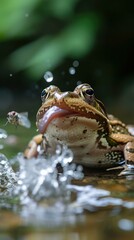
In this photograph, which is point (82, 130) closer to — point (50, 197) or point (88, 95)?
point (88, 95)

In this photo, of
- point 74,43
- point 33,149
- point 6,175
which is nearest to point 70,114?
point 6,175

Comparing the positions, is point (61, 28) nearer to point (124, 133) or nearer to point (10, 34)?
point (10, 34)

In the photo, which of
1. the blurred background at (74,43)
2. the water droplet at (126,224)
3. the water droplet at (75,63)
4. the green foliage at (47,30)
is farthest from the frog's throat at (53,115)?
the water droplet at (75,63)

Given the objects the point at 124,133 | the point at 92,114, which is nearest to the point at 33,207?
the point at 92,114

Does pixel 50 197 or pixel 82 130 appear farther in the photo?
pixel 82 130

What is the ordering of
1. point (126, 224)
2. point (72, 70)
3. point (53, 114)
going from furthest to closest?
point (72, 70) < point (53, 114) < point (126, 224)

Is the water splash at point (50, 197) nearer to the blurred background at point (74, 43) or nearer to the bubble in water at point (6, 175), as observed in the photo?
the bubble in water at point (6, 175)
